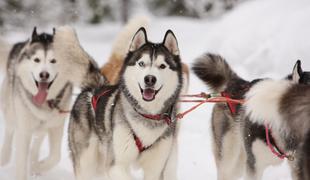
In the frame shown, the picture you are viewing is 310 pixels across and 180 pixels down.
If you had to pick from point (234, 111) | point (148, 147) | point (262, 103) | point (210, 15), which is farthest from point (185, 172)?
point (210, 15)

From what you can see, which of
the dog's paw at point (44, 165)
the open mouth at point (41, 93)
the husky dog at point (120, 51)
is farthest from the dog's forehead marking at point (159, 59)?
the dog's paw at point (44, 165)

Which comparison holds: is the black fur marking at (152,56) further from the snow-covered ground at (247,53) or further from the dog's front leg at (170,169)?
the snow-covered ground at (247,53)

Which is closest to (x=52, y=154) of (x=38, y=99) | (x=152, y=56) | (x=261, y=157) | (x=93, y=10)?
(x=38, y=99)

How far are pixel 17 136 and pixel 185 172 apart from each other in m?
1.83

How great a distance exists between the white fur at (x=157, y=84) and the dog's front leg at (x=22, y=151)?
5.06ft

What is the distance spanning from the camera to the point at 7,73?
5.67m

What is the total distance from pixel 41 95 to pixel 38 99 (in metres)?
0.05

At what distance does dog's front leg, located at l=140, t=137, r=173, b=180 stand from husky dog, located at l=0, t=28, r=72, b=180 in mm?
1443

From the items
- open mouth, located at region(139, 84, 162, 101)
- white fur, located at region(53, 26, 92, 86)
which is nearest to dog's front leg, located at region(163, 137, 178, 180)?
open mouth, located at region(139, 84, 162, 101)

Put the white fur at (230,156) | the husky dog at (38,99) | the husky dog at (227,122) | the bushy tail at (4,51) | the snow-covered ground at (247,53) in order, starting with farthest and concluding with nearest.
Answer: the bushy tail at (4,51) → the snow-covered ground at (247,53) → the husky dog at (38,99) → the white fur at (230,156) → the husky dog at (227,122)

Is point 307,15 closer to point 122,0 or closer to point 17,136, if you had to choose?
point 17,136

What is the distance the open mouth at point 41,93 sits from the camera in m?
4.73

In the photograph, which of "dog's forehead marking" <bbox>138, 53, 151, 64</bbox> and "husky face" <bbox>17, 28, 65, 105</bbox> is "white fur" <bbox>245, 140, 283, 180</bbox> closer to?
"dog's forehead marking" <bbox>138, 53, 151, 64</bbox>

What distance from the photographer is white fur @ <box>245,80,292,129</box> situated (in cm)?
236
